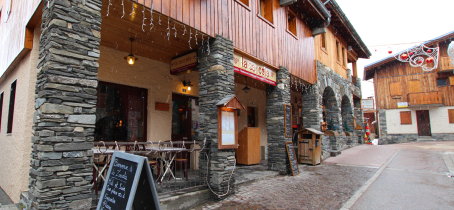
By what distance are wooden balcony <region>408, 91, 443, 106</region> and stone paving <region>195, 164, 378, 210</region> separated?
15775mm

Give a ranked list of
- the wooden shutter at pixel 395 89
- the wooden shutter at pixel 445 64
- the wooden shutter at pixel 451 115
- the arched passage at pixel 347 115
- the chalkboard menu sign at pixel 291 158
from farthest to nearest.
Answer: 1. the wooden shutter at pixel 395 89
2. the wooden shutter at pixel 451 115
3. the wooden shutter at pixel 445 64
4. the arched passage at pixel 347 115
5. the chalkboard menu sign at pixel 291 158

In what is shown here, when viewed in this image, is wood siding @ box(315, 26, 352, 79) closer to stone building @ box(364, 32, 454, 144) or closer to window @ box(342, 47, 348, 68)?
window @ box(342, 47, 348, 68)

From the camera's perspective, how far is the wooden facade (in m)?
19.8

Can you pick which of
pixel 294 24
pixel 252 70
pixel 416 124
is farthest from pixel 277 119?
pixel 416 124

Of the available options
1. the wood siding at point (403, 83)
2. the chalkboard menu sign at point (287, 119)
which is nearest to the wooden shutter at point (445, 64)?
the wood siding at point (403, 83)

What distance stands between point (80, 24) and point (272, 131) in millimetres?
6333

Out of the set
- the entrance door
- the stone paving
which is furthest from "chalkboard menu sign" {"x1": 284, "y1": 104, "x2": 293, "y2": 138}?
the entrance door

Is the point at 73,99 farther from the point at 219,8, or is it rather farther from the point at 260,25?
the point at 260,25

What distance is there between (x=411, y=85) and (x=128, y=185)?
82.2ft

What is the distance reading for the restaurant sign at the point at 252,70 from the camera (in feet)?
21.2

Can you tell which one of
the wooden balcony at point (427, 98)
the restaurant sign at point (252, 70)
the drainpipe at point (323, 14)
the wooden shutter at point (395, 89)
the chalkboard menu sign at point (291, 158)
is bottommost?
the chalkboard menu sign at point (291, 158)

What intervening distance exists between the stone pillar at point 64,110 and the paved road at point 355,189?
2.47m

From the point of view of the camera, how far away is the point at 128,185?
254 centimetres

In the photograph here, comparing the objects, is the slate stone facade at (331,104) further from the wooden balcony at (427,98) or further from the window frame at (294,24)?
the wooden balcony at (427,98)
